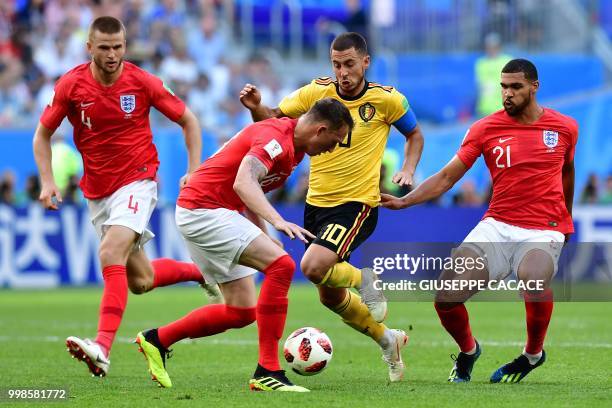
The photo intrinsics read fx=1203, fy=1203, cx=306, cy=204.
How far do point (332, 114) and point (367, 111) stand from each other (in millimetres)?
1552

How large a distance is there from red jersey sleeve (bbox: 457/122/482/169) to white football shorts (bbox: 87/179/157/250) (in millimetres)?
2429

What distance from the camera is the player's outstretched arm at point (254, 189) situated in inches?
288

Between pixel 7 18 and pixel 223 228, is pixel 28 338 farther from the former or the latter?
pixel 7 18

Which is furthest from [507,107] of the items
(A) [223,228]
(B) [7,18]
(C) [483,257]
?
(B) [7,18]

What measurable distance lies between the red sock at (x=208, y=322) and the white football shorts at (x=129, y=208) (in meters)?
1.02

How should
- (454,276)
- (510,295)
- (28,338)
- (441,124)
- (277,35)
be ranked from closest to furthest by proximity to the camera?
(454,276) → (510,295) → (28,338) → (441,124) → (277,35)

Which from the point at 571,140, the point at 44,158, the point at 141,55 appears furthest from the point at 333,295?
the point at 141,55

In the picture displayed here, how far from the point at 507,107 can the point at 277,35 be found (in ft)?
51.5

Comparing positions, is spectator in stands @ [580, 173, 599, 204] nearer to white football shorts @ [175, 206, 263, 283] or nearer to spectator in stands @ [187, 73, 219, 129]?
spectator in stands @ [187, 73, 219, 129]

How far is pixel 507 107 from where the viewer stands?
8562 millimetres

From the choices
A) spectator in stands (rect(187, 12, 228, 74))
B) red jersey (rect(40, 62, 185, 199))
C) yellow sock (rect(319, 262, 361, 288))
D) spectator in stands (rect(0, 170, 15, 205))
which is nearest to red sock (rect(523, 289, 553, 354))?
yellow sock (rect(319, 262, 361, 288))

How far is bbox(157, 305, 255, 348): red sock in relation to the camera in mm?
8328

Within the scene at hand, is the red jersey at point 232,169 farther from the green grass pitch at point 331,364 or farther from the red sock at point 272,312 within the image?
the green grass pitch at point 331,364

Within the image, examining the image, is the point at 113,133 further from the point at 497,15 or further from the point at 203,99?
the point at 497,15
